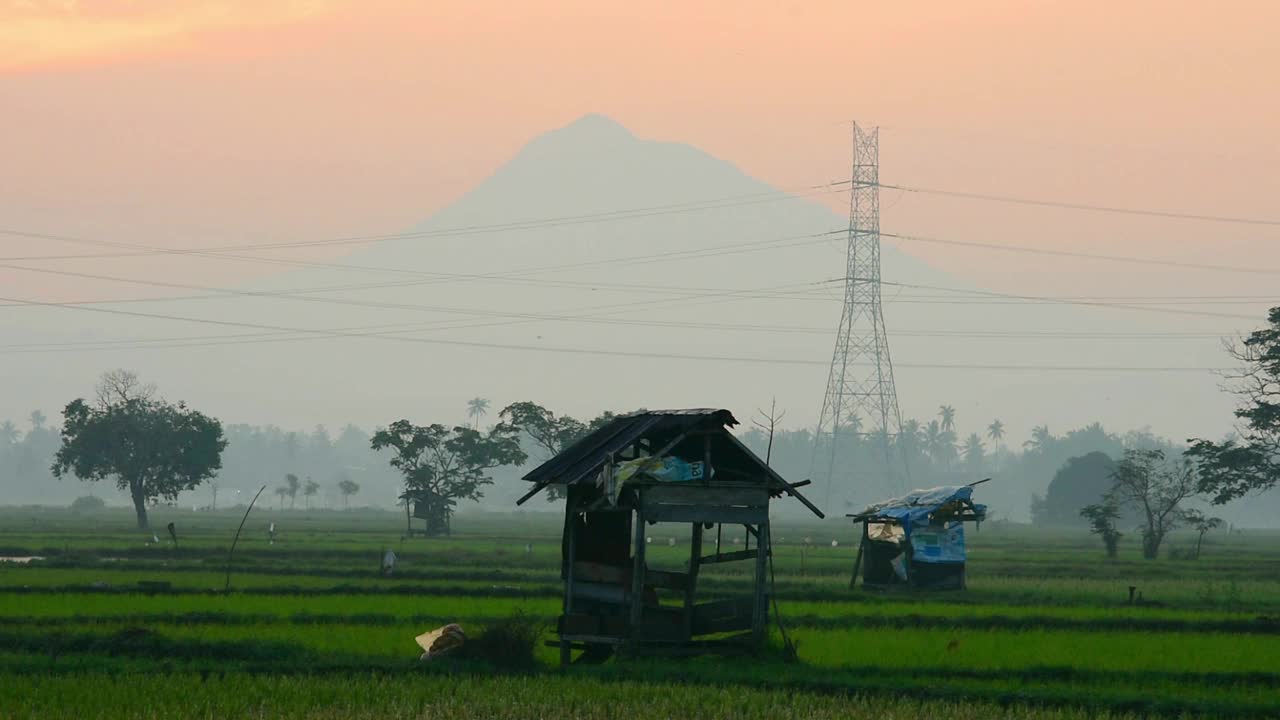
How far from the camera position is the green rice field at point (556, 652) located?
882 inches

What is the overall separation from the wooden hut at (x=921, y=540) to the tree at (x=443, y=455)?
49.1 meters

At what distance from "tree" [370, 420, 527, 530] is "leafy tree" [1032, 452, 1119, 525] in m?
103

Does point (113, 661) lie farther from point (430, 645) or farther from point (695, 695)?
point (695, 695)

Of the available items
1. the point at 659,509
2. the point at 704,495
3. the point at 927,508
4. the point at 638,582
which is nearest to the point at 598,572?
the point at 638,582

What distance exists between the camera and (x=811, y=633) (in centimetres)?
3284

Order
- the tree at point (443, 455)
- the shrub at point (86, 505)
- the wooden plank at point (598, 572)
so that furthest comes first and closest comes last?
1. the shrub at point (86, 505)
2. the tree at point (443, 455)
3. the wooden plank at point (598, 572)

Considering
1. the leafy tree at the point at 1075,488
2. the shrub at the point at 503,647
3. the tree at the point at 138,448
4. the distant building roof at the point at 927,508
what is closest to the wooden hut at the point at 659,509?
the shrub at the point at 503,647

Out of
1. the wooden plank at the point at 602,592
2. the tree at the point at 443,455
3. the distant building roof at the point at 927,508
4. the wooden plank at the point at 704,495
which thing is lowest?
the wooden plank at the point at 602,592

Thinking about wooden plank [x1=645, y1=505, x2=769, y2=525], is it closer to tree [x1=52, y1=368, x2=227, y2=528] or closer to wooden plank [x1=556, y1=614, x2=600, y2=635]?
wooden plank [x1=556, y1=614, x2=600, y2=635]

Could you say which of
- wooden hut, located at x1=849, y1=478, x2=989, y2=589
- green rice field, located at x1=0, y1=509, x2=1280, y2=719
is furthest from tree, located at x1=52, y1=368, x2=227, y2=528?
wooden hut, located at x1=849, y1=478, x2=989, y2=589

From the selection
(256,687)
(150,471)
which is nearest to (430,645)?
(256,687)

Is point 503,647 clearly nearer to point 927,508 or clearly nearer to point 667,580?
point 667,580

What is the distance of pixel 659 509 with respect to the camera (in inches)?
1081

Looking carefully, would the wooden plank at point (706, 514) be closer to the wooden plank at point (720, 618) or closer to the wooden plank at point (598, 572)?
the wooden plank at point (598, 572)
